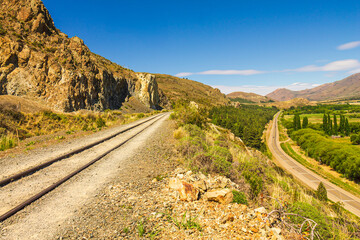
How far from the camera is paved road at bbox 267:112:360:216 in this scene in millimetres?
36737

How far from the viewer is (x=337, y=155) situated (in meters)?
51.2

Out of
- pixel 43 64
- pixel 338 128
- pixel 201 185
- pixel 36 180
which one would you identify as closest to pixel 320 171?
pixel 338 128

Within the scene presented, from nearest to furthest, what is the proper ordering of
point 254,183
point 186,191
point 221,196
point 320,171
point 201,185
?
point 221,196 → point 186,191 → point 201,185 → point 254,183 → point 320,171

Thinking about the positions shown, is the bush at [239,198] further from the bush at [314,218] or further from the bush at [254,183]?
the bush at [314,218]

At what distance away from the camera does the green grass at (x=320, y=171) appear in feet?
137

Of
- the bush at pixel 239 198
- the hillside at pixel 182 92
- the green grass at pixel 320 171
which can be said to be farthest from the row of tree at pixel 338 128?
the bush at pixel 239 198

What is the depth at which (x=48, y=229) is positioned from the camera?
3525 millimetres

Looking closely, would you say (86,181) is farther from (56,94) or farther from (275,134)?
(275,134)

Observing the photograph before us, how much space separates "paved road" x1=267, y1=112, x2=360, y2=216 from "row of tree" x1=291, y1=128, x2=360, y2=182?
224 inches

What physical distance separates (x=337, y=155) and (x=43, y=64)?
74.6 metres

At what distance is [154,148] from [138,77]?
54760 mm

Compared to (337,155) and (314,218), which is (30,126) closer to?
(314,218)

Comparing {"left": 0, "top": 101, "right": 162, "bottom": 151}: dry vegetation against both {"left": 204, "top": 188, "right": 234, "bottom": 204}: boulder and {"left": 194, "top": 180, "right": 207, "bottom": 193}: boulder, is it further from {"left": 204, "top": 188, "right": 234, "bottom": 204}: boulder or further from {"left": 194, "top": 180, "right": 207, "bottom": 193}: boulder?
{"left": 204, "top": 188, "right": 234, "bottom": 204}: boulder

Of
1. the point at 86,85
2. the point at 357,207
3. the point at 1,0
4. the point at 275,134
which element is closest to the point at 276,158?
the point at 357,207
